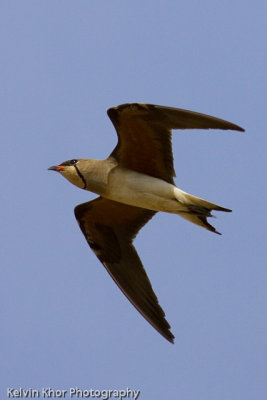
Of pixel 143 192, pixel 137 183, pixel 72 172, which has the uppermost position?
pixel 72 172

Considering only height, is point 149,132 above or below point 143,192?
above

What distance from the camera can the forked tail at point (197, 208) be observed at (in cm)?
928

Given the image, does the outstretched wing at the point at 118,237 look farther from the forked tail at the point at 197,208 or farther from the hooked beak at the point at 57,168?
the forked tail at the point at 197,208

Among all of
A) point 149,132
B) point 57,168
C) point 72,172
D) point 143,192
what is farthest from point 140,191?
point 57,168

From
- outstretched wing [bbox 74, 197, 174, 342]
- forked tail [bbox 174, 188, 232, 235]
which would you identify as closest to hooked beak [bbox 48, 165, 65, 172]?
outstretched wing [bbox 74, 197, 174, 342]

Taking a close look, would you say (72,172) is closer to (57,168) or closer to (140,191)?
(57,168)

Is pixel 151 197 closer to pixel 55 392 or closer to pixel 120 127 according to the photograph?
pixel 120 127

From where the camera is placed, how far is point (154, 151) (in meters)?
9.58

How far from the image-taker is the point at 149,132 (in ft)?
30.8

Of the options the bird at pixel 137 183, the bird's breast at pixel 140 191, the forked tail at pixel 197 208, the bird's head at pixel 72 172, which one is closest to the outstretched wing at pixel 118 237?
the bird at pixel 137 183

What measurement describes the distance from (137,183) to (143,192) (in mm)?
128

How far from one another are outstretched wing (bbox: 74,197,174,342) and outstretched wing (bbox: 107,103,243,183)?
80cm

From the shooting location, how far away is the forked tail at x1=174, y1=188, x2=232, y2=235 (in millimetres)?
9281

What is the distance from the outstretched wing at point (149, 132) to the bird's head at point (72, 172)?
0.42 m
